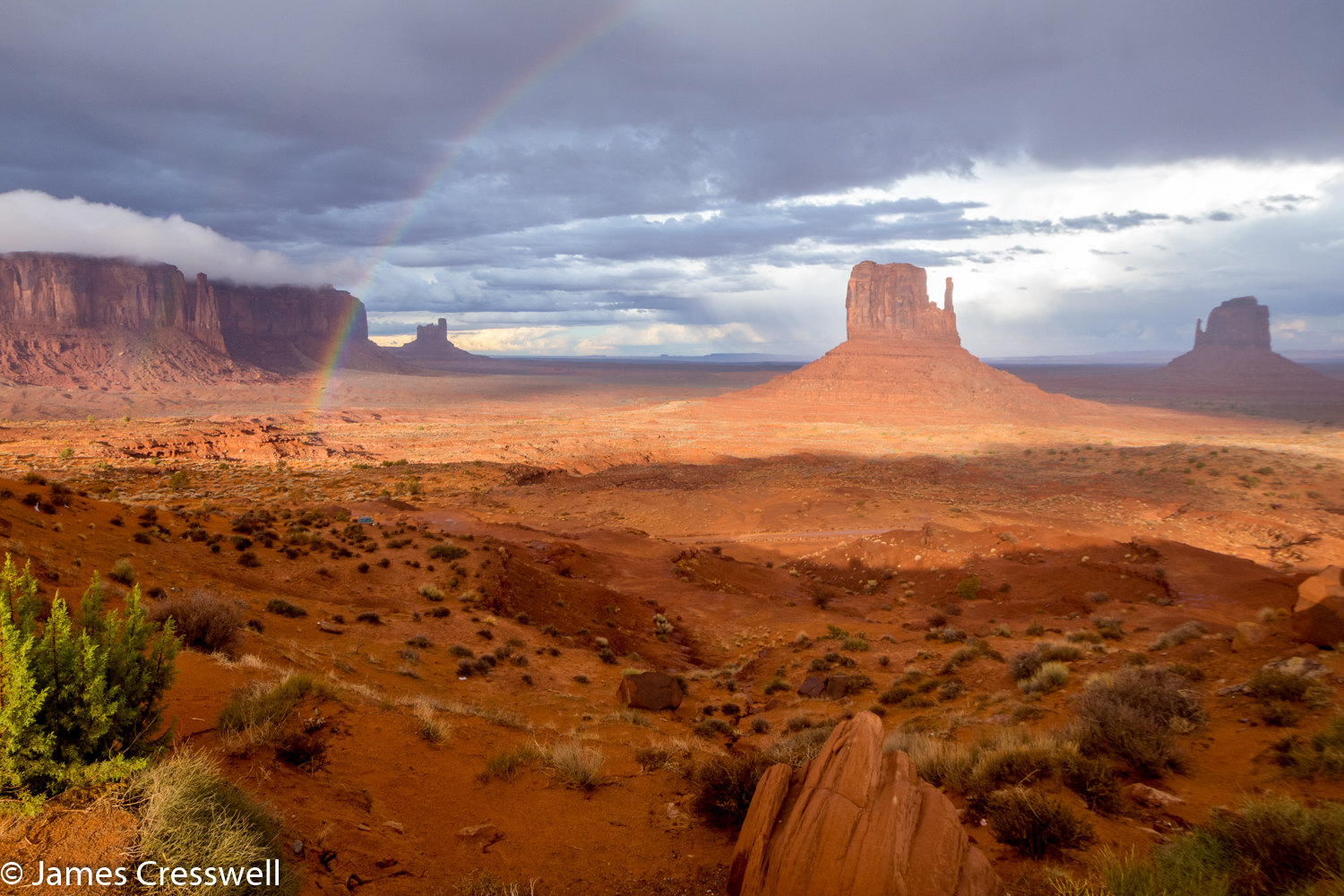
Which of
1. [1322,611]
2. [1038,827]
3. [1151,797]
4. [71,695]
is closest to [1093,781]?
[1151,797]

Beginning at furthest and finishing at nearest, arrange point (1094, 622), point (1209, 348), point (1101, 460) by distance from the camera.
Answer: point (1209, 348) → point (1101, 460) → point (1094, 622)

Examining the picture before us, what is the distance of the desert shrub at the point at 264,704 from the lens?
600 cm

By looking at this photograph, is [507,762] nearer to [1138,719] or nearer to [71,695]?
[71,695]

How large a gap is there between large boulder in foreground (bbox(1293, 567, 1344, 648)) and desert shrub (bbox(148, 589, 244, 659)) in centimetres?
1459

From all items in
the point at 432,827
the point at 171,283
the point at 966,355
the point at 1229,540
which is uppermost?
the point at 171,283

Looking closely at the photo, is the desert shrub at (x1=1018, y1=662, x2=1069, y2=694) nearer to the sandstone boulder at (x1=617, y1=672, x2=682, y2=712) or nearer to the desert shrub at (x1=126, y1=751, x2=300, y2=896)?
the sandstone boulder at (x1=617, y1=672, x2=682, y2=712)

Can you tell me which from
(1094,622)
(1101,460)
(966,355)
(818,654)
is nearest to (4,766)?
(818,654)

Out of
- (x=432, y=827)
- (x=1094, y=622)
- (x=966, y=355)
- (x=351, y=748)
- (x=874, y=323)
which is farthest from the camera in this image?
(x=874, y=323)

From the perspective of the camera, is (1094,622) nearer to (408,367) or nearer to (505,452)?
(505,452)

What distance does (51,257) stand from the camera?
130 meters

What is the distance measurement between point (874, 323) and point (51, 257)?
521ft

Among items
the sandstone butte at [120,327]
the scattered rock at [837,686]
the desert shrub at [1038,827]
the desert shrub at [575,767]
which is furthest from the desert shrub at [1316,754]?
the sandstone butte at [120,327]

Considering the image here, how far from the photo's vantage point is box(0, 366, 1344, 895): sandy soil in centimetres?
582

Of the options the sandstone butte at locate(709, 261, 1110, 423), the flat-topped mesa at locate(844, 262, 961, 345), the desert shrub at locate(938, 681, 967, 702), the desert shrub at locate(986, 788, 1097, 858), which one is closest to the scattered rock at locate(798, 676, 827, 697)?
the desert shrub at locate(938, 681, 967, 702)
